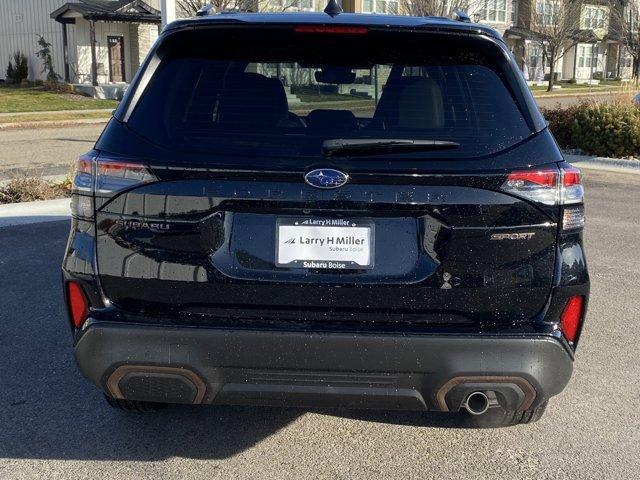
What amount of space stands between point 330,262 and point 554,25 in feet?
161

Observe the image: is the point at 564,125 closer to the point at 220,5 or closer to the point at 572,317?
the point at 220,5

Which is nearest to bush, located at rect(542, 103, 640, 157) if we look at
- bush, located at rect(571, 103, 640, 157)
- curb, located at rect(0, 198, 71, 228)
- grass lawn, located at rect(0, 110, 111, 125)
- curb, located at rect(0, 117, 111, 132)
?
bush, located at rect(571, 103, 640, 157)

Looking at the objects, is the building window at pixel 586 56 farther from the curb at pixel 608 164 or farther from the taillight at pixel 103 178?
the taillight at pixel 103 178

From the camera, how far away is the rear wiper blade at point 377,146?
2840 millimetres

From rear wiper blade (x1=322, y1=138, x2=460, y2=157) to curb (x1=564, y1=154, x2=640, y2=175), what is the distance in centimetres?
1167

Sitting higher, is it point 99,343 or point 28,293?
point 99,343

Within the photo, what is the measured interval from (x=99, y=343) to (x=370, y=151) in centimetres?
127

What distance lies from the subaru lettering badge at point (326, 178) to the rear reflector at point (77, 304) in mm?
1002

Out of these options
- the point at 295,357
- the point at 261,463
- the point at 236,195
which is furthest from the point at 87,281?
the point at 261,463

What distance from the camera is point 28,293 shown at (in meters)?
5.80

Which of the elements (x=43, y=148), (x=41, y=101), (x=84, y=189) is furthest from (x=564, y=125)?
(x=41, y=101)

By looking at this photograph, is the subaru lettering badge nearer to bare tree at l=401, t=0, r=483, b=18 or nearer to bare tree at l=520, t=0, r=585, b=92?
bare tree at l=401, t=0, r=483, b=18

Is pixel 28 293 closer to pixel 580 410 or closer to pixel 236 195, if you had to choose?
pixel 236 195

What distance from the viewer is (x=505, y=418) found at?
3.57 metres
